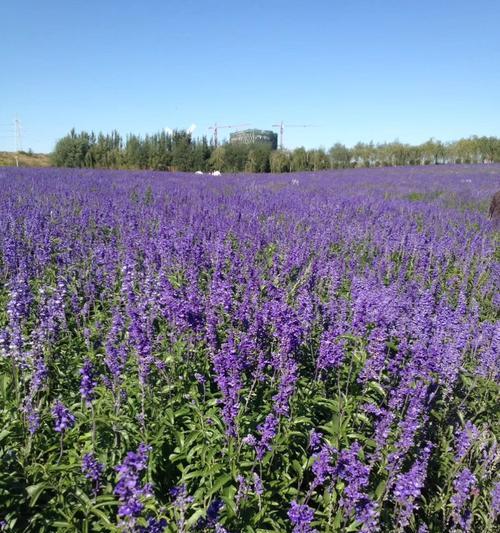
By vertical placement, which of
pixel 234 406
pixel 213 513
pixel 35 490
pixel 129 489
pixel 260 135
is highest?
pixel 260 135

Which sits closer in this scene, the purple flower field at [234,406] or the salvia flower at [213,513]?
the salvia flower at [213,513]

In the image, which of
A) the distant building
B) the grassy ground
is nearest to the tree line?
the grassy ground

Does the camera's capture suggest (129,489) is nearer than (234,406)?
Yes

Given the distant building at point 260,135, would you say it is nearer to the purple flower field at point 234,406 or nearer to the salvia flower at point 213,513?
the purple flower field at point 234,406

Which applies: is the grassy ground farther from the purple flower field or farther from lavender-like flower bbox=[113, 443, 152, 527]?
lavender-like flower bbox=[113, 443, 152, 527]

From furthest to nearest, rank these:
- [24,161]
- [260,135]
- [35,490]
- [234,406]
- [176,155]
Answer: [260,135]
[24,161]
[176,155]
[234,406]
[35,490]

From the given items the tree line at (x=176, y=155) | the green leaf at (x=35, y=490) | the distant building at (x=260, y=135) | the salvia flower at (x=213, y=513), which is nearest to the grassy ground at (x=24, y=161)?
the tree line at (x=176, y=155)

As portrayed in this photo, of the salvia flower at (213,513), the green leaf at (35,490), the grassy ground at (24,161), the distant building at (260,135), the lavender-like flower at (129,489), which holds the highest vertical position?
the distant building at (260,135)

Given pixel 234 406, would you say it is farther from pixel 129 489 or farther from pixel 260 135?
pixel 260 135

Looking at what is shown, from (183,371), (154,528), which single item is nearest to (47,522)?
(154,528)

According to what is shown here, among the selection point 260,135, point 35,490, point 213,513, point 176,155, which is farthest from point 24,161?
point 213,513

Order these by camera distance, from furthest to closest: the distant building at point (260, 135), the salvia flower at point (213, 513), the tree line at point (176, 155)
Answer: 1. the distant building at point (260, 135)
2. the tree line at point (176, 155)
3. the salvia flower at point (213, 513)

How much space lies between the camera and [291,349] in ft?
10.4

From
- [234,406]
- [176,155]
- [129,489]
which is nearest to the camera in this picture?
[129,489]
